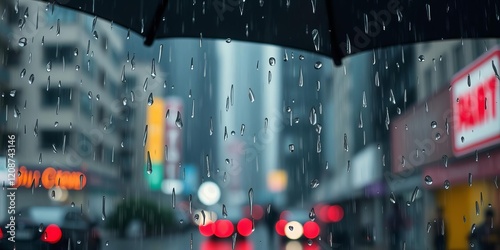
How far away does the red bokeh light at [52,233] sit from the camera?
21.9ft

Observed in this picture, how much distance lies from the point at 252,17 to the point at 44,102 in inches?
1182

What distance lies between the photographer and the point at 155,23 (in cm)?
329

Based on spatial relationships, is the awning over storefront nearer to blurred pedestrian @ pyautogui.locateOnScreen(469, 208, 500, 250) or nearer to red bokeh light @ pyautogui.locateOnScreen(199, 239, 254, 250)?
blurred pedestrian @ pyautogui.locateOnScreen(469, 208, 500, 250)

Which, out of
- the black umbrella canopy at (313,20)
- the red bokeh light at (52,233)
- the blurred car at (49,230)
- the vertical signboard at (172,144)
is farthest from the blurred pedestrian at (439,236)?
the vertical signboard at (172,144)

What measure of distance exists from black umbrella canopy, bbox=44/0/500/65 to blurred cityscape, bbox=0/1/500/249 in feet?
2.10

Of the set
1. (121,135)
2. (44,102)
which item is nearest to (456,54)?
(44,102)

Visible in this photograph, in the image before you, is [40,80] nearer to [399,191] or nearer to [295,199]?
[399,191]

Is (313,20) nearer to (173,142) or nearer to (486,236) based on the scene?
(486,236)

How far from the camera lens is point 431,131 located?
1627 cm

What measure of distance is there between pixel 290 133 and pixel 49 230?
77.0 m

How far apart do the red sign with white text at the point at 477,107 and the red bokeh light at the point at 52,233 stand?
537cm

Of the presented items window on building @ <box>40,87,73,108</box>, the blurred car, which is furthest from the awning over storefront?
window on building @ <box>40,87,73,108</box>

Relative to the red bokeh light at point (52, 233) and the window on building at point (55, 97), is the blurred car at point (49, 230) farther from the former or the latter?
the window on building at point (55, 97)

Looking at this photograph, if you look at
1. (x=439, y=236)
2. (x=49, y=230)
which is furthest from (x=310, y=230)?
(x=49, y=230)
